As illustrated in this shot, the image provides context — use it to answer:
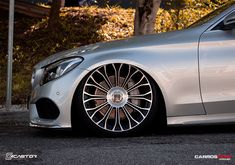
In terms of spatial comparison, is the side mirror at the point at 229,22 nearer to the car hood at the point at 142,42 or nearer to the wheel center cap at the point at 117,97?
the car hood at the point at 142,42

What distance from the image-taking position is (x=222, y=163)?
15.9 ft

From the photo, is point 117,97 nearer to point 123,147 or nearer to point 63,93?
point 63,93

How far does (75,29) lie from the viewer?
539 inches

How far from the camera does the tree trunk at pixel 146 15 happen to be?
10148 millimetres

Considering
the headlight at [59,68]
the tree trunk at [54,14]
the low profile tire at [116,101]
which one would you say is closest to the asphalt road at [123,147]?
the low profile tire at [116,101]

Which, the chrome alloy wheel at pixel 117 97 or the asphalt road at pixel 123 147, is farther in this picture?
the chrome alloy wheel at pixel 117 97

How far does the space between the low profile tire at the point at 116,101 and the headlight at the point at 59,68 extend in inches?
7.5

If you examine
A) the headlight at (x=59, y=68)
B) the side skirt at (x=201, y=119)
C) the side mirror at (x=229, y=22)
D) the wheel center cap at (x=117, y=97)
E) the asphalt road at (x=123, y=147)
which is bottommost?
the asphalt road at (x=123, y=147)

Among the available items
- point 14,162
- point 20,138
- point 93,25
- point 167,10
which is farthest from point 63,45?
point 14,162

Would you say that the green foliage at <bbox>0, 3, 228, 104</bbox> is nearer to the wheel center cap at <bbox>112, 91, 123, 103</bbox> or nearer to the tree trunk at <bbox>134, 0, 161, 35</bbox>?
the tree trunk at <bbox>134, 0, 161, 35</bbox>

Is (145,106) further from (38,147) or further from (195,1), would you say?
(195,1)

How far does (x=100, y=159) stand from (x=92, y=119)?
1065 millimetres

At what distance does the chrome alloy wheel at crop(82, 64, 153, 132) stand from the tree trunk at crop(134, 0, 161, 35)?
4142 millimetres

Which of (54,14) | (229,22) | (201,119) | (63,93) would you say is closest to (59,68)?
(63,93)
